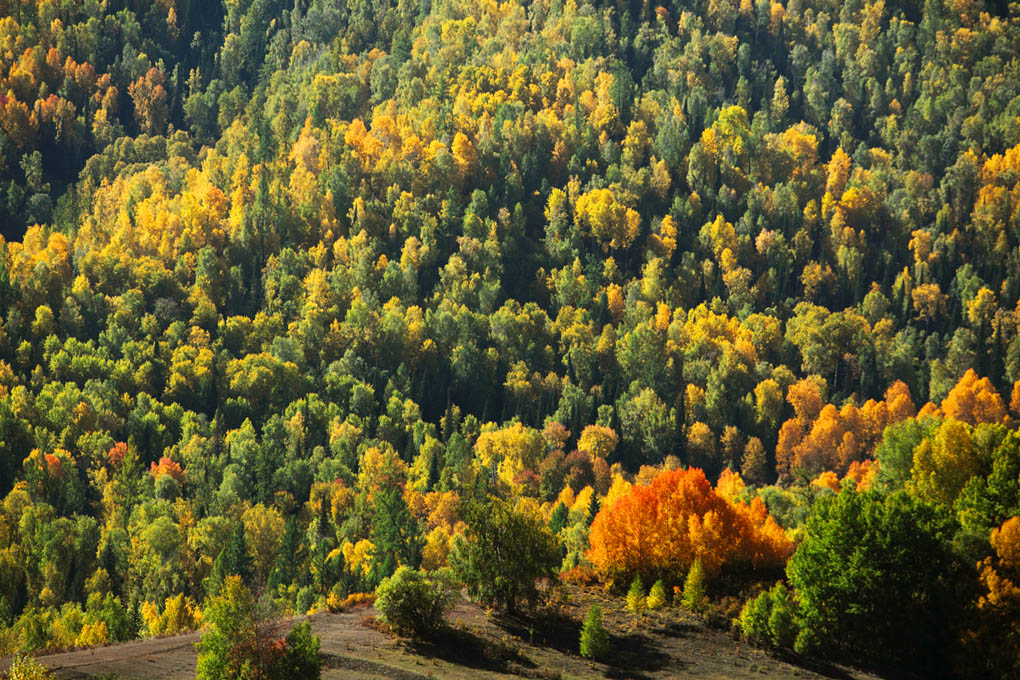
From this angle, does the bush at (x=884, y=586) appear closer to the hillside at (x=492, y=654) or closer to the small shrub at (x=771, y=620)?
Result: the small shrub at (x=771, y=620)

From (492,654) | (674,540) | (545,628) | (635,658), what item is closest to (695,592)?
(674,540)

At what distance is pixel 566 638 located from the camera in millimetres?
109312

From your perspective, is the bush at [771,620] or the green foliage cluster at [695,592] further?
the green foliage cluster at [695,592]

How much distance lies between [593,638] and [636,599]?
53.3 feet

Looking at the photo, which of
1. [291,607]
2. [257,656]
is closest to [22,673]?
[257,656]

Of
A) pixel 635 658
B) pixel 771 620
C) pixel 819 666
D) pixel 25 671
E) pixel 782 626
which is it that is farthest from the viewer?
pixel 771 620

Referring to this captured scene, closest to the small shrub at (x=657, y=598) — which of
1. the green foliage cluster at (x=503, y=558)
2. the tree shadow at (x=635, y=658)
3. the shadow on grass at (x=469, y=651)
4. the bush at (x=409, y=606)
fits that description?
the tree shadow at (x=635, y=658)

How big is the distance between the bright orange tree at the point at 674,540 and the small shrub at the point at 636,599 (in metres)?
7.26

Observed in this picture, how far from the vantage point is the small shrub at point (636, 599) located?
389 ft

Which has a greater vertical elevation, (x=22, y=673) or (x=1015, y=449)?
(x=1015, y=449)

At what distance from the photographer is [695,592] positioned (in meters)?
119

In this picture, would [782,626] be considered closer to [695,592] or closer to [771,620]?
[771,620]

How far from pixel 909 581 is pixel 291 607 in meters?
102

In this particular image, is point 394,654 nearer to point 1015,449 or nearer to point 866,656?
point 866,656
